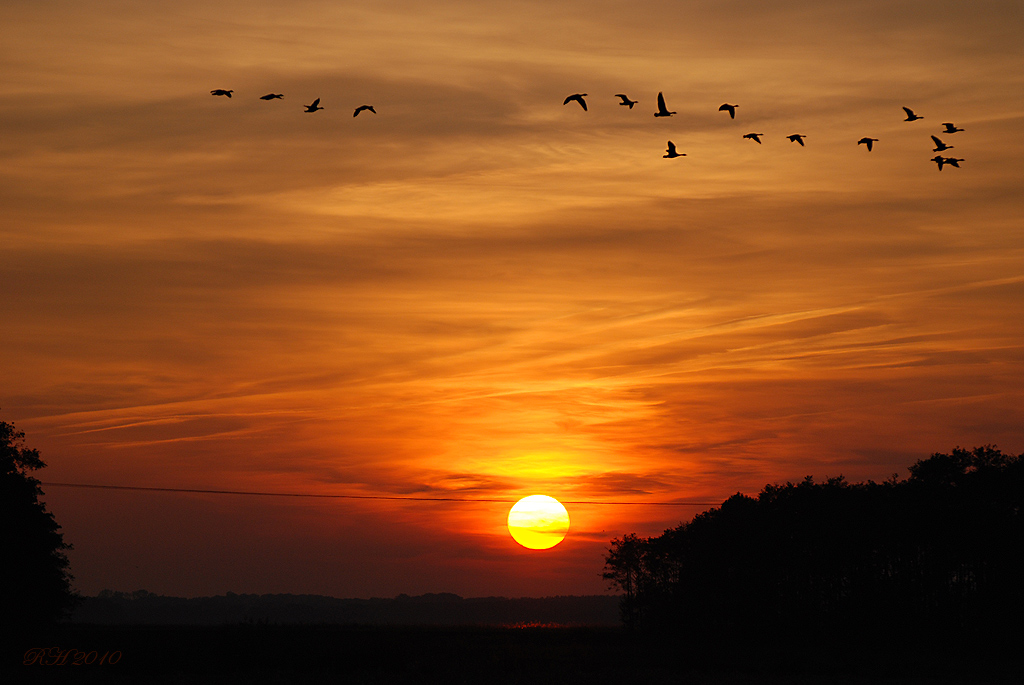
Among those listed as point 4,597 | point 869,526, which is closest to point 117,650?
point 4,597

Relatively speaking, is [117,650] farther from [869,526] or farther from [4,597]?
[869,526]

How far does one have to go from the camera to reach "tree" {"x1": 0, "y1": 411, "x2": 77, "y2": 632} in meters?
60.7

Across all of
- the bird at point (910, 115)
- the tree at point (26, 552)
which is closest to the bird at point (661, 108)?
the bird at point (910, 115)

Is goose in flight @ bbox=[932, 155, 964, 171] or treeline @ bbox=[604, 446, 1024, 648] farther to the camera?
treeline @ bbox=[604, 446, 1024, 648]

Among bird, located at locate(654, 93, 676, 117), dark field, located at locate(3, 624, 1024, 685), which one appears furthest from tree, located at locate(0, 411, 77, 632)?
bird, located at locate(654, 93, 676, 117)

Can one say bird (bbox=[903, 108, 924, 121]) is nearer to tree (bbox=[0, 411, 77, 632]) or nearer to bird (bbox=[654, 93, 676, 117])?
bird (bbox=[654, 93, 676, 117])

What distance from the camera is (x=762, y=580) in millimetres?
86500

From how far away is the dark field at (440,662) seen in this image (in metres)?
56.5

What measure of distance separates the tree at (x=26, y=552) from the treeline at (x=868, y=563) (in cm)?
5481

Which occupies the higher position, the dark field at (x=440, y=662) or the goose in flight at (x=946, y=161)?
the goose in flight at (x=946, y=161)

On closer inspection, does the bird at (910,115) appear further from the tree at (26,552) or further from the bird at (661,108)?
the tree at (26,552)

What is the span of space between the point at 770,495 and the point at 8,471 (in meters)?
68.6

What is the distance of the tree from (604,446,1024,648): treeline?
54812 mm

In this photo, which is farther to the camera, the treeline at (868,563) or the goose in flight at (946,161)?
the treeline at (868,563)
